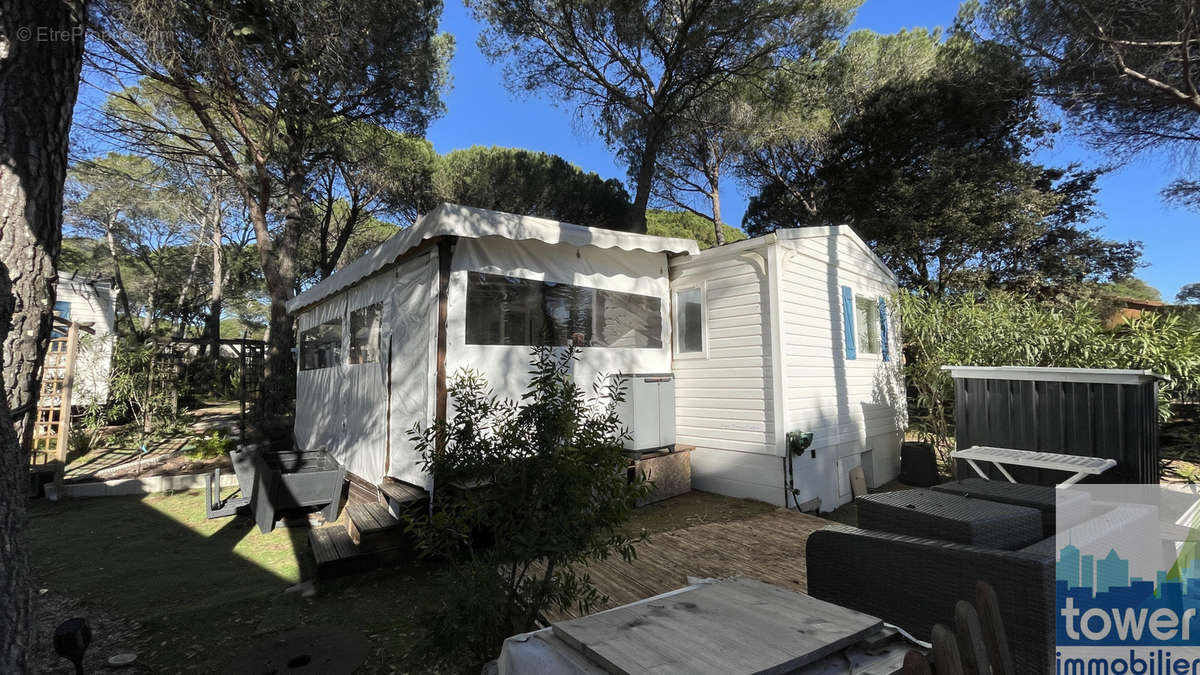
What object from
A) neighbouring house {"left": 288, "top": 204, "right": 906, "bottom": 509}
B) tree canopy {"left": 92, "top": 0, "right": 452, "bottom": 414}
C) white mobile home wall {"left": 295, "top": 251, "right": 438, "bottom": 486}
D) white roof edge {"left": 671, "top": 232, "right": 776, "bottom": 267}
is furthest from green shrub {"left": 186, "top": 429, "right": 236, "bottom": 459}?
white roof edge {"left": 671, "top": 232, "right": 776, "bottom": 267}

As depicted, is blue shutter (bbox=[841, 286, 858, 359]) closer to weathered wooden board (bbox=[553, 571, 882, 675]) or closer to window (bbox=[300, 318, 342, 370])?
weathered wooden board (bbox=[553, 571, 882, 675])

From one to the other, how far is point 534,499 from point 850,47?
1649cm

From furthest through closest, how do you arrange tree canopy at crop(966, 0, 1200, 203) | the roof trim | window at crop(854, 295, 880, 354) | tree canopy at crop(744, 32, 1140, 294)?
tree canopy at crop(744, 32, 1140, 294) → tree canopy at crop(966, 0, 1200, 203) → window at crop(854, 295, 880, 354) → the roof trim

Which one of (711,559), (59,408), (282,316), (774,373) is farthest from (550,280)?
(59,408)

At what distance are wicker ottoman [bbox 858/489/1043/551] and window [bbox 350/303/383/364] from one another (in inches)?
189

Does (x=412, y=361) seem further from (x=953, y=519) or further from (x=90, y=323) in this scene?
(x=90, y=323)

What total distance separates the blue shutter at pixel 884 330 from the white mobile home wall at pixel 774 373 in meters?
0.95

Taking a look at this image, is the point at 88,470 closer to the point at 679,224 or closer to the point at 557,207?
the point at 557,207

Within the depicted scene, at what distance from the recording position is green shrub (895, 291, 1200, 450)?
562 cm

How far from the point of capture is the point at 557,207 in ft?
45.0

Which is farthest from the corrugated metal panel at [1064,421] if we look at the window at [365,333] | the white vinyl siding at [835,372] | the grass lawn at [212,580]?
the window at [365,333]

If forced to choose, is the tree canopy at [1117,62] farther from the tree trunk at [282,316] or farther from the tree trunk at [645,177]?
the tree trunk at [282,316]

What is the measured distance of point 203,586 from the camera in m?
3.79

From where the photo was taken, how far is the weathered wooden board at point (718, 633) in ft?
3.92
